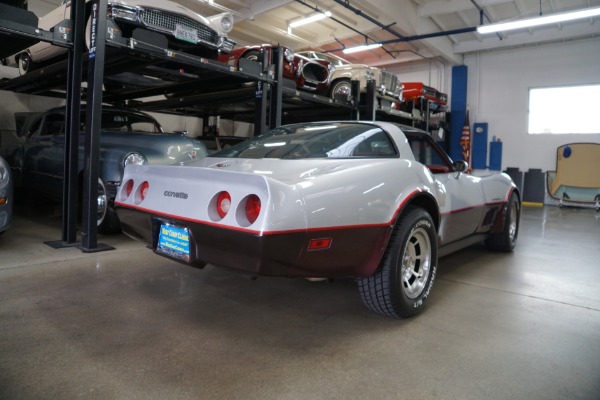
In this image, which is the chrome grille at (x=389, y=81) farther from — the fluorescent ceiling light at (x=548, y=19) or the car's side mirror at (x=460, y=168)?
the car's side mirror at (x=460, y=168)

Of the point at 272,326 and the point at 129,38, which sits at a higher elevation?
the point at 129,38

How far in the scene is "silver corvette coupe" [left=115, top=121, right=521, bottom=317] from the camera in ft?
5.37

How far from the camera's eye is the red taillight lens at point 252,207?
1.66m

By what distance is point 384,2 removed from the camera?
929 cm

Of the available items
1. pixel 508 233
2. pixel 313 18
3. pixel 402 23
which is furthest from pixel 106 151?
pixel 402 23

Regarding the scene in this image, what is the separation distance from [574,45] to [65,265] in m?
13.6

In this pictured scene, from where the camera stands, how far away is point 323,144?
2.33 m

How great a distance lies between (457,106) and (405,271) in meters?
12.6

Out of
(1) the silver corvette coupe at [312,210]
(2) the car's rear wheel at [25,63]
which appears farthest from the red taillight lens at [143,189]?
(2) the car's rear wheel at [25,63]

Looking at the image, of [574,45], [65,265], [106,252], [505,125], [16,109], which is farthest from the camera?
[505,125]

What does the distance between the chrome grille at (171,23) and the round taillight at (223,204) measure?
2695 mm

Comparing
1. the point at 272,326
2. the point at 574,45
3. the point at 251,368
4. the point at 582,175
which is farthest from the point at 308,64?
the point at 574,45

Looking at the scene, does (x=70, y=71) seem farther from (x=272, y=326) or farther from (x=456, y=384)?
(x=456, y=384)

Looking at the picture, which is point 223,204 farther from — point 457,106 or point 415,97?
point 457,106
